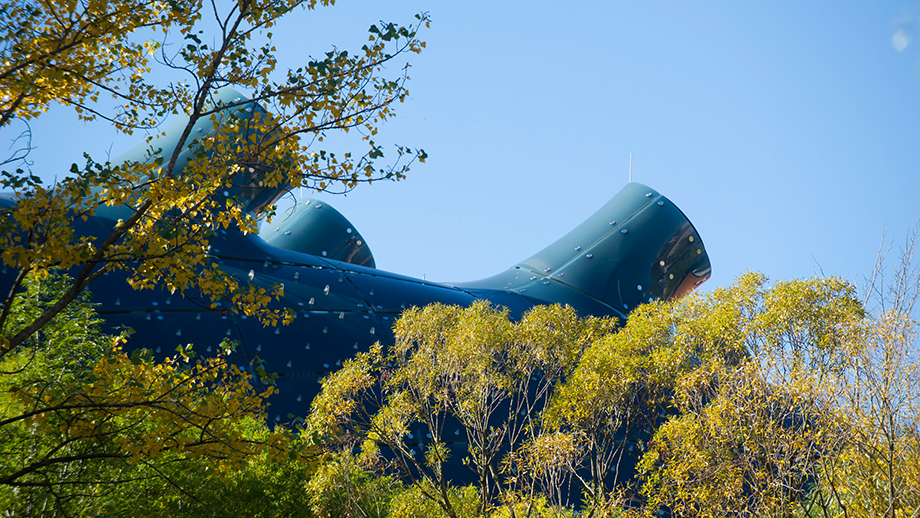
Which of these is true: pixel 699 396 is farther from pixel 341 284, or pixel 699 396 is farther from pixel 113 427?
pixel 341 284

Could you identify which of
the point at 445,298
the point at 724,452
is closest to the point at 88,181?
the point at 724,452

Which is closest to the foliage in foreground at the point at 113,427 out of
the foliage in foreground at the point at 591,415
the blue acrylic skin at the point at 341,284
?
the foliage in foreground at the point at 591,415

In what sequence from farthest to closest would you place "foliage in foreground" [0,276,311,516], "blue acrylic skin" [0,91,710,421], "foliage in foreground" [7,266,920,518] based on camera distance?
1. "blue acrylic skin" [0,91,710,421]
2. "foliage in foreground" [7,266,920,518]
3. "foliage in foreground" [0,276,311,516]

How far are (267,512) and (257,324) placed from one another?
5706 mm

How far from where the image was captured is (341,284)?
707 inches

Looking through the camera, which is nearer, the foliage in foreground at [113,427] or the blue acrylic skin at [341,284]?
the foliage in foreground at [113,427]

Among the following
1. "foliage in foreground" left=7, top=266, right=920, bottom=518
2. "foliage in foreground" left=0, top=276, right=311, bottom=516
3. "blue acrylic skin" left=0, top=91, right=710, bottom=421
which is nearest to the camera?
"foliage in foreground" left=0, top=276, right=311, bottom=516

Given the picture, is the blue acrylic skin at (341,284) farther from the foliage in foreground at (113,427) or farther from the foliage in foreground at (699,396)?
the foliage in foreground at (699,396)

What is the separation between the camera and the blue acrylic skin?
14.6m

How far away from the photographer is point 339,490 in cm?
1116

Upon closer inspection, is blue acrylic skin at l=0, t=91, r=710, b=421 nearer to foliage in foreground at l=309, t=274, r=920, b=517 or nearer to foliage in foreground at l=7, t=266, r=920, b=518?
foliage in foreground at l=7, t=266, r=920, b=518

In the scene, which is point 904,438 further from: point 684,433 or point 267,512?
point 267,512

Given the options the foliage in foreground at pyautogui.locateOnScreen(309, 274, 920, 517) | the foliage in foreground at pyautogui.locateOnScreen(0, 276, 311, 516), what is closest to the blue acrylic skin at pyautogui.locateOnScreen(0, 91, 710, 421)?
the foliage in foreground at pyautogui.locateOnScreen(0, 276, 311, 516)

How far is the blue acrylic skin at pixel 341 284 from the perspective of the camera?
14617 millimetres
